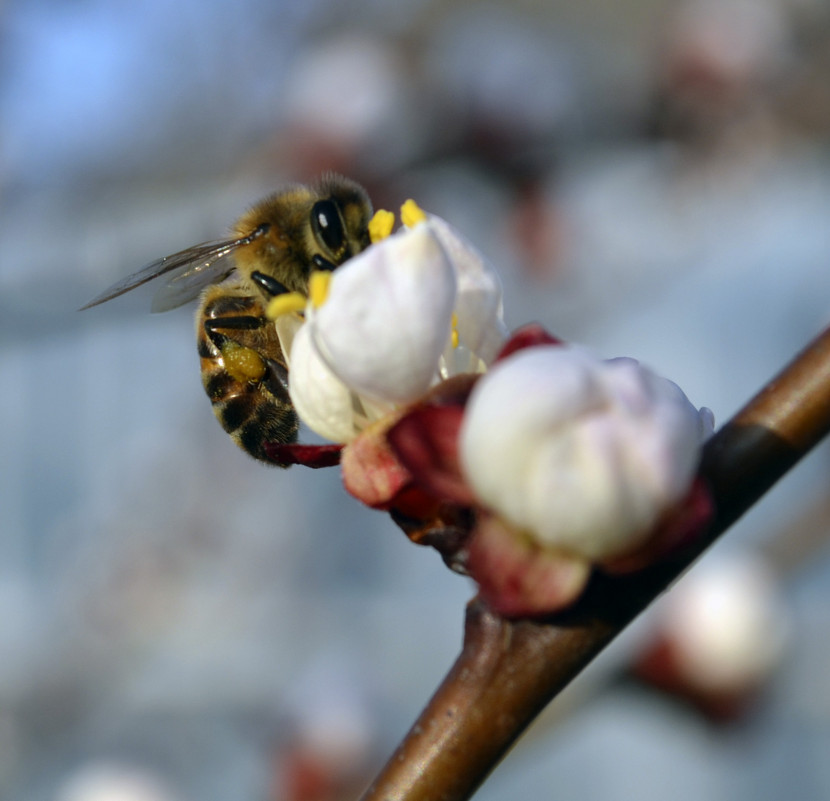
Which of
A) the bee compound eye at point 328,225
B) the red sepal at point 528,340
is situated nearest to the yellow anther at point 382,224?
the bee compound eye at point 328,225

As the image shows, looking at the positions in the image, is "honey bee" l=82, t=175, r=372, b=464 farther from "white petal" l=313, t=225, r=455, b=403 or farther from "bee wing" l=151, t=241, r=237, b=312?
"white petal" l=313, t=225, r=455, b=403

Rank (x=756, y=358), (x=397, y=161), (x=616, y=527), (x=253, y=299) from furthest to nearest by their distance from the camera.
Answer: (x=756, y=358), (x=397, y=161), (x=253, y=299), (x=616, y=527)

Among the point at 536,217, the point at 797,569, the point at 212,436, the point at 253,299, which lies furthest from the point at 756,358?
the point at 253,299

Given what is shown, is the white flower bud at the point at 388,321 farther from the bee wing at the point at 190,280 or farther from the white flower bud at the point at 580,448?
the bee wing at the point at 190,280

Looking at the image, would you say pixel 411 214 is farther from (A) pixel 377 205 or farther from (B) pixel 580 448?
(A) pixel 377 205

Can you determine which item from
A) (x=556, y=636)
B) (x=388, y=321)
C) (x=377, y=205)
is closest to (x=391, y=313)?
(x=388, y=321)

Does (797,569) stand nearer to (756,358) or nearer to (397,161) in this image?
(397,161)
